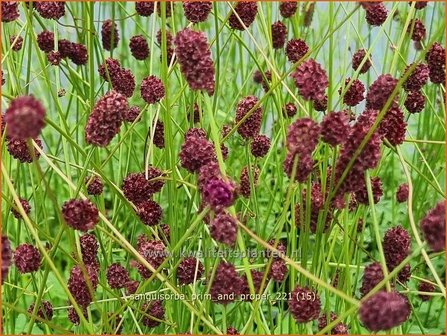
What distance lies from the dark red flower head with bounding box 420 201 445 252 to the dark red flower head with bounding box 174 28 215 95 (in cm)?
23

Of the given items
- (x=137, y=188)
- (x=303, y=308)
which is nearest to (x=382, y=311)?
(x=303, y=308)

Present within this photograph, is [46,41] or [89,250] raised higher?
[46,41]

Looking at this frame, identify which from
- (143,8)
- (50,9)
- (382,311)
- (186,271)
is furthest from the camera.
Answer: (143,8)

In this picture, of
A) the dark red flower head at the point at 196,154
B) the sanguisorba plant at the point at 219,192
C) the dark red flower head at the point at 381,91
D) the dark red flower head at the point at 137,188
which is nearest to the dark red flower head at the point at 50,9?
the sanguisorba plant at the point at 219,192

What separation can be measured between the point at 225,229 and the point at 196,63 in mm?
163

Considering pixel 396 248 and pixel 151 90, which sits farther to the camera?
pixel 151 90

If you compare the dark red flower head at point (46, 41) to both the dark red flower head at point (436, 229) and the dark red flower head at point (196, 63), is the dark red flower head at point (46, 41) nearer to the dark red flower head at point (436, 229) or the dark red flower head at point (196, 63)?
the dark red flower head at point (196, 63)

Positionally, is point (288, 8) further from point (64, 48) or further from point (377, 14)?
point (64, 48)

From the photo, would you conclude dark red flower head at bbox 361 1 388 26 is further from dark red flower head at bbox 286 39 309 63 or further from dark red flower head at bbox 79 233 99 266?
dark red flower head at bbox 79 233 99 266

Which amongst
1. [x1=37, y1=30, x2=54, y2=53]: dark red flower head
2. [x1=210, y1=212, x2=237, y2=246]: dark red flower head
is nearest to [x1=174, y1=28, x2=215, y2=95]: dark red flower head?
[x1=210, y1=212, x2=237, y2=246]: dark red flower head

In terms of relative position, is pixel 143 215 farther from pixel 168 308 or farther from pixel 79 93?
pixel 79 93

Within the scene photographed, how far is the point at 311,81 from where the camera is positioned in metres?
0.70

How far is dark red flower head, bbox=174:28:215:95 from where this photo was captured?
2.22 ft

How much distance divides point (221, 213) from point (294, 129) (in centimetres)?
10
